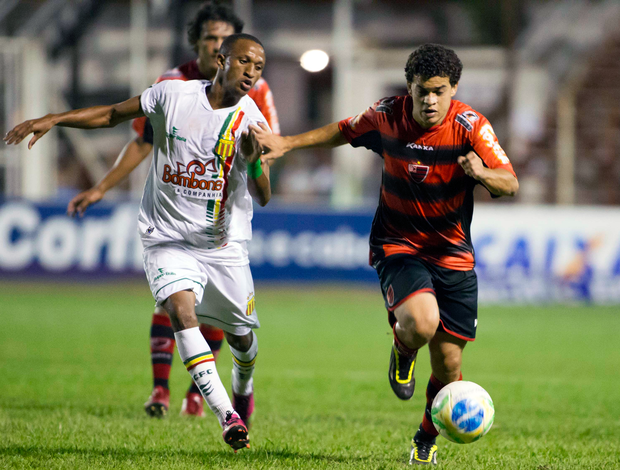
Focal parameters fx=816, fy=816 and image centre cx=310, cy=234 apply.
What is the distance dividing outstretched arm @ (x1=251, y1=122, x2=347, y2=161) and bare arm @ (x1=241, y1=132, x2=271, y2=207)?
0.15 ft

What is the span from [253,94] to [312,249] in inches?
343

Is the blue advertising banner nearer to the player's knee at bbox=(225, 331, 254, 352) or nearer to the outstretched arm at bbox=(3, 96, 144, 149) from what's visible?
the player's knee at bbox=(225, 331, 254, 352)

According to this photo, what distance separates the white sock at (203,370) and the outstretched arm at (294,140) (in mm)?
1096

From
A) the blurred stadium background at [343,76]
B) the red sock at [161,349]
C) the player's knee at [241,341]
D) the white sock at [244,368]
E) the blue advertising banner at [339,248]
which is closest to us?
the player's knee at [241,341]

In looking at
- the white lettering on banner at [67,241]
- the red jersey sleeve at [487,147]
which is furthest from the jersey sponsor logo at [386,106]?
the white lettering on banner at [67,241]

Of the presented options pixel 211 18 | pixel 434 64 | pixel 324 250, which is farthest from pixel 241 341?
pixel 324 250

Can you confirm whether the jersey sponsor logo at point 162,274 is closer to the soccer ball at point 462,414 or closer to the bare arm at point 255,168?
the bare arm at point 255,168

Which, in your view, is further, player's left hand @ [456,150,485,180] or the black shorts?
the black shorts

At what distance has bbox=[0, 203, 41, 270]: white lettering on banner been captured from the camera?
14.2 metres

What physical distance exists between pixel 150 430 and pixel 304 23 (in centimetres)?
1685

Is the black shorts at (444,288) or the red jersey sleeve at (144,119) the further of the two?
the red jersey sleeve at (144,119)

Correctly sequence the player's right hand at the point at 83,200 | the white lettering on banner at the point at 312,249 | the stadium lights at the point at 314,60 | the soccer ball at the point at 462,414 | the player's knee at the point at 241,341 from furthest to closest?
1. the stadium lights at the point at 314,60
2. the white lettering on banner at the point at 312,249
3. the player's right hand at the point at 83,200
4. the player's knee at the point at 241,341
5. the soccer ball at the point at 462,414

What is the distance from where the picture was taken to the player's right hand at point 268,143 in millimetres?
4535

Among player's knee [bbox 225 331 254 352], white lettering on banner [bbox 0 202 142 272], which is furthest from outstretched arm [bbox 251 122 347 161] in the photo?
white lettering on banner [bbox 0 202 142 272]
